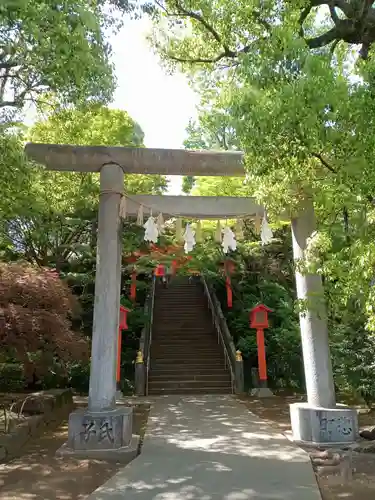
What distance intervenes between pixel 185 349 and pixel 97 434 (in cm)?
915

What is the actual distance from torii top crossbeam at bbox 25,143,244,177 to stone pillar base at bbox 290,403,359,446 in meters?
4.11

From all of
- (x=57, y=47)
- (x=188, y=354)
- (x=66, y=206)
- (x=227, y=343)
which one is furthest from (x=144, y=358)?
(x=57, y=47)

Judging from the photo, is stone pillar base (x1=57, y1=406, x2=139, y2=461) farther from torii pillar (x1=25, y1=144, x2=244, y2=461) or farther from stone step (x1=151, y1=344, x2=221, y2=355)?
stone step (x1=151, y1=344, x2=221, y2=355)

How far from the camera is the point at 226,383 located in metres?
13.0

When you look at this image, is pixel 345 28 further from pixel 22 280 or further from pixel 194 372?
pixel 194 372

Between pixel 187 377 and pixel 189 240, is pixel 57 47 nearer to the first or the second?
pixel 189 240

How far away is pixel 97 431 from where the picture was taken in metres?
5.90

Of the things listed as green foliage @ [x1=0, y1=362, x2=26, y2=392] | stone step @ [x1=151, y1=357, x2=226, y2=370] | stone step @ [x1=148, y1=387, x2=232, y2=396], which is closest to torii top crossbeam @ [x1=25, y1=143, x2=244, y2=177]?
green foliage @ [x1=0, y1=362, x2=26, y2=392]

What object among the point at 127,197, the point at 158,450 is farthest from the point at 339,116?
the point at 158,450

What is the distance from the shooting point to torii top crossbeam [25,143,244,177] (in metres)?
6.76

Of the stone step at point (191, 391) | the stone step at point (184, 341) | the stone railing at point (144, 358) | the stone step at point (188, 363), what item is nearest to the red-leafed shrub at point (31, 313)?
the stone railing at point (144, 358)

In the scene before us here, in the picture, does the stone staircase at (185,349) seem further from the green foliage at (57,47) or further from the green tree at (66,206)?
the green foliage at (57,47)

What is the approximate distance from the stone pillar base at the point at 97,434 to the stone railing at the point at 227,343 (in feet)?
23.6

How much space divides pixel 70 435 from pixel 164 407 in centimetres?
441
